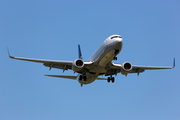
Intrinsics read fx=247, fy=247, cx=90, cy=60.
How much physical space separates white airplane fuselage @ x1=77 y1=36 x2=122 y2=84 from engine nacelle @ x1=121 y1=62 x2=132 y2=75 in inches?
77.9

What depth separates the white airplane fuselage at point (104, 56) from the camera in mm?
27766

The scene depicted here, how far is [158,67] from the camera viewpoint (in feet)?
117

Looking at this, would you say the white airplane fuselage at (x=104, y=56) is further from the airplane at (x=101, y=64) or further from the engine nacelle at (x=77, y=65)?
the engine nacelle at (x=77, y=65)

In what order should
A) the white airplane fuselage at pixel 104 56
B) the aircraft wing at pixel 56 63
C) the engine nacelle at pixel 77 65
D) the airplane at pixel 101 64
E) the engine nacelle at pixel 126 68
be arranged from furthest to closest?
the engine nacelle at pixel 126 68
the aircraft wing at pixel 56 63
the engine nacelle at pixel 77 65
the airplane at pixel 101 64
the white airplane fuselage at pixel 104 56

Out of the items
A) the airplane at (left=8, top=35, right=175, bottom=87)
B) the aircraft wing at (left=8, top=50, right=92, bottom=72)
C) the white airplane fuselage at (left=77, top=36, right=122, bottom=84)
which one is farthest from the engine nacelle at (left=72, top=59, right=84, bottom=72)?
the white airplane fuselage at (left=77, top=36, right=122, bottom=84)

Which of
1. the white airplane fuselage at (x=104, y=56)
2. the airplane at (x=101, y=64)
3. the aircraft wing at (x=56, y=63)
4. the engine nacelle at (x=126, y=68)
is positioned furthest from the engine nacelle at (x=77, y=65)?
the engine nacelle at (x=126, y=68)

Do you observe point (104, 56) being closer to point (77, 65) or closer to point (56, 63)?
point (77, 65)

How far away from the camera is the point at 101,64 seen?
3011cm

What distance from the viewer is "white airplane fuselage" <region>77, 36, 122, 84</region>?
27.8m

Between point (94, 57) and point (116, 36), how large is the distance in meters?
4.48

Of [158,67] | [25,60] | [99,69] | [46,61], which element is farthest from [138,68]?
[25,60]

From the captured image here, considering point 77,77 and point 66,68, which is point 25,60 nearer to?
point 66,68

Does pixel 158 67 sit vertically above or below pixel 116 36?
below

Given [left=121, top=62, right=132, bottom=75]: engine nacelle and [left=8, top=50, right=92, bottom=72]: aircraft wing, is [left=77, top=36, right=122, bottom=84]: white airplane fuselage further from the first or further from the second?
[left=121, top=62, right=132, bottom=75]: engine nacelle
